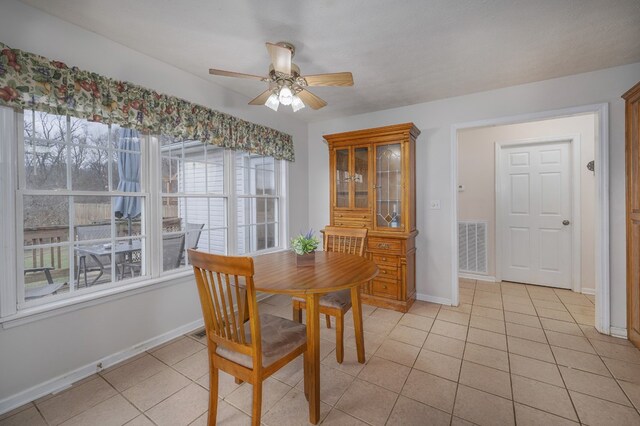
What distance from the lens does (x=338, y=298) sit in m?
2.14

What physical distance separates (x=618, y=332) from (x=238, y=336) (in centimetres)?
333

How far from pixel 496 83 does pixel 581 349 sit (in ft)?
8.32

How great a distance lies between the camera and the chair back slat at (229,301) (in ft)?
4.24

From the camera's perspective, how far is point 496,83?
285 cm

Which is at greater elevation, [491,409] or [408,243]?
[408,243]

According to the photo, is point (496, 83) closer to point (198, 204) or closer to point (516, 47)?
point (516, 47)

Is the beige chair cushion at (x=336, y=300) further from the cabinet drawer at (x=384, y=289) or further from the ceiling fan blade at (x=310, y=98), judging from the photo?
the ceiling fan blade at (x=310, y=98)

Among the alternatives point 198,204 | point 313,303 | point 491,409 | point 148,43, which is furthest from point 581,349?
point 148,43

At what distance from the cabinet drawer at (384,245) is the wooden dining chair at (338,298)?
0.43m

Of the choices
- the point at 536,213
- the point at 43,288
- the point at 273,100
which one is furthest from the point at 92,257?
the point at 536,213

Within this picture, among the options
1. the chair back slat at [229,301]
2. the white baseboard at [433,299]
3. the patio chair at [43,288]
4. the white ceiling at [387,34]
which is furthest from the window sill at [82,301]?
the white baseboard at [433,299]

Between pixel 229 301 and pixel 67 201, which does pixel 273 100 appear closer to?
pixel 229 301

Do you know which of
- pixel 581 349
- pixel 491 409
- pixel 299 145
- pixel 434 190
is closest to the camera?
pixel 491 409

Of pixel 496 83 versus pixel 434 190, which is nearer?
pixel 496 83
